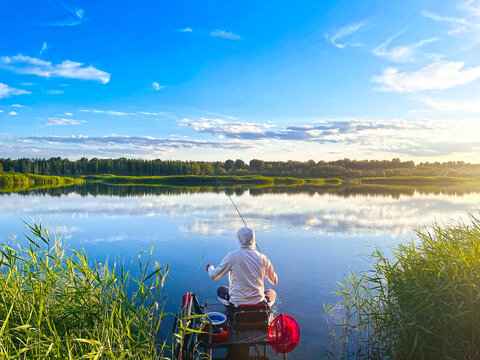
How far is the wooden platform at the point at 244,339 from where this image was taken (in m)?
4.30

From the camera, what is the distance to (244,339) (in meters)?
4.43

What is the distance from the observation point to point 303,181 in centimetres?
8894

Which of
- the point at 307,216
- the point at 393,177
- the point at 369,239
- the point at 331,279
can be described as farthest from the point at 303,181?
the point at 331,279

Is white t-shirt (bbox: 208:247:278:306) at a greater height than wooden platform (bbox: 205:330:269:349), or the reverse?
white t-shirt (bbox: 208:247:278:306)

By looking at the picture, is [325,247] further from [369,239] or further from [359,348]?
[359,348]

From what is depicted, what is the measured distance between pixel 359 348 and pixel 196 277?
15.6 feet

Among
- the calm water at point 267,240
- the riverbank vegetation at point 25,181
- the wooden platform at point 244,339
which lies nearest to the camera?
the wooden platform at point 244,339

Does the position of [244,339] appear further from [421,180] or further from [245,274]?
[421,180]

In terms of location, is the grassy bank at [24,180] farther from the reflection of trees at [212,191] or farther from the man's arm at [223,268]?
the man's arm at [223,268]

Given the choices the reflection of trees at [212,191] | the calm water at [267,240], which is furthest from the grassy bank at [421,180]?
the calm water at [267,240]

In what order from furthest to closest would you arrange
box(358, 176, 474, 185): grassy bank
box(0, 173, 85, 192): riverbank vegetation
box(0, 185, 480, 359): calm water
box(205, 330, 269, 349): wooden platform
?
1. box(358, 176, 474, 185): grassy bank
2. box(0, 173, 85, 192): riverbank vegetation
3. box(0, 185, 480, 359): calm water
4. box(205, 330, 269, 349): wooden platform

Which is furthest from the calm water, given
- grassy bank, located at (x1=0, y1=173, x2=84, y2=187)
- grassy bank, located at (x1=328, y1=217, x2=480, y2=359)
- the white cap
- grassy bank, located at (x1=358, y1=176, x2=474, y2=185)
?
grassy bank, located at (x1=358, y1=176, x2=474, y2=185)

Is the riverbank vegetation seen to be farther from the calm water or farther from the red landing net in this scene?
the red landing net

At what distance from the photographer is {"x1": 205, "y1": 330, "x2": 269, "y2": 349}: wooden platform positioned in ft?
14.1
